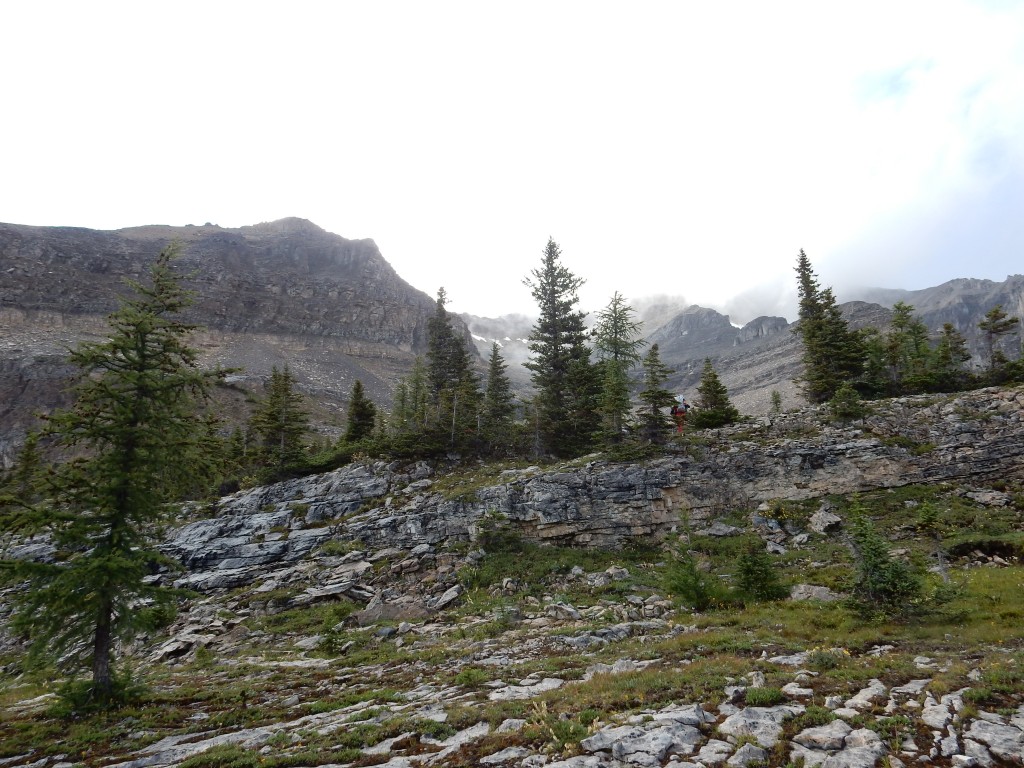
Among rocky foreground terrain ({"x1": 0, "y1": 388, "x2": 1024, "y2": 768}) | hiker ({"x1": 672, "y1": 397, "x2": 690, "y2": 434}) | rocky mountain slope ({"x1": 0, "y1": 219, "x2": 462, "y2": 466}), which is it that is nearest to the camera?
rocky foreground terrain ({"x1": 0, "y1": 388, "x2": 1024, "y2": 768})

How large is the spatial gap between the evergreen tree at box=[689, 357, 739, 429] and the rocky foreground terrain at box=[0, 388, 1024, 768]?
78.6 inches

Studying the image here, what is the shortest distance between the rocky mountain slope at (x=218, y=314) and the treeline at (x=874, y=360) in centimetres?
9569

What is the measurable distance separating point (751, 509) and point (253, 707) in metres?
24.9

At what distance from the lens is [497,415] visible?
37.8 m

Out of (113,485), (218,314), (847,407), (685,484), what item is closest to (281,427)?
(113,485)

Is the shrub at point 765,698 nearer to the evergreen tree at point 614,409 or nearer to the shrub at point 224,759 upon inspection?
the shrub at point 224,759

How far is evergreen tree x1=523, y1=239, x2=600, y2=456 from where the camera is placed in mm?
35938

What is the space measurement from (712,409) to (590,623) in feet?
73.8

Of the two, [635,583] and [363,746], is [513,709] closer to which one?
[363,746]

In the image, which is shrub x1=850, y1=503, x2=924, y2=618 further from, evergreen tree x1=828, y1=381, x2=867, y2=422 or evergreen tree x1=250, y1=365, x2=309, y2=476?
evergreen tree x1=250, y1=365, x2=309, y2=476

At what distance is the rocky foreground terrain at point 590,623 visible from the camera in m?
8.17

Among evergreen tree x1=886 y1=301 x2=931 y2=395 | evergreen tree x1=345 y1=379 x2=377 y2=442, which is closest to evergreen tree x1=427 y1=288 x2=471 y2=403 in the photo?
evergreen tree x1=345 y1=379 x2=377 y2=442

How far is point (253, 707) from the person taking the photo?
11.9 meters

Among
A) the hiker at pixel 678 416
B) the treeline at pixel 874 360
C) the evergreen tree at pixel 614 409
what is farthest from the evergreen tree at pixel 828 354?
the evergreen tree at pixel 614 409
